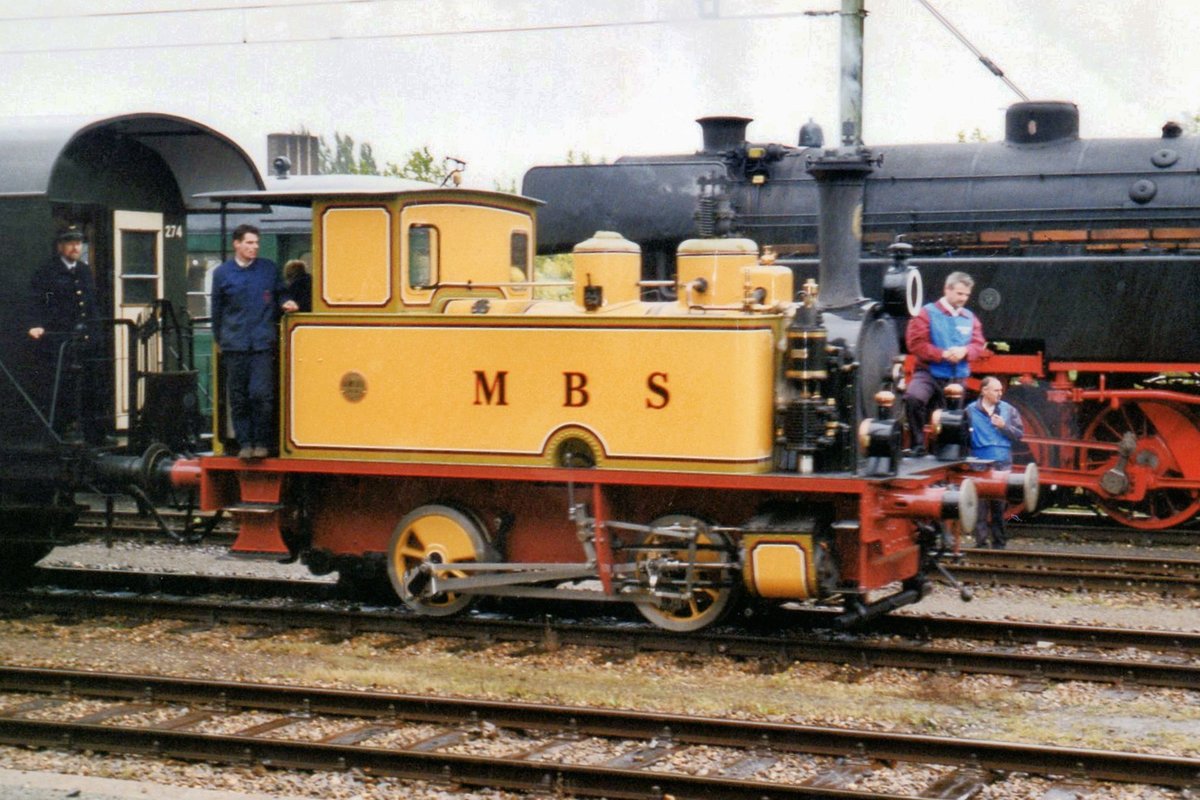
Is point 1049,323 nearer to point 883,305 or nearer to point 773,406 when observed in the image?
point 883,305

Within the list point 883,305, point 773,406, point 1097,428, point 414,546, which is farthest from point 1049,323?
point 414,546

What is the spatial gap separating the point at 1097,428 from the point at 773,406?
6.08m

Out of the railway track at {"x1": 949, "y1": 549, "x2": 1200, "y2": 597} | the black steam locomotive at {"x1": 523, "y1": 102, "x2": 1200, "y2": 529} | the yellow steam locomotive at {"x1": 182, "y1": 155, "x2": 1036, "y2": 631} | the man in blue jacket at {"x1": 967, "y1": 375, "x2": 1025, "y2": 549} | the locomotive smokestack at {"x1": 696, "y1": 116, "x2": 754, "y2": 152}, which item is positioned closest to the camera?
the yellow steam locomotive at {"x1": 182, "y1": 155, "x2": 1036, "y2": 631}

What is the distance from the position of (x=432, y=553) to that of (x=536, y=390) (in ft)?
4.49

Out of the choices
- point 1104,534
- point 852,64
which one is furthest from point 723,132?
point 1104,534

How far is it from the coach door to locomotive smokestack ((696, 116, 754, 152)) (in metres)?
5.48

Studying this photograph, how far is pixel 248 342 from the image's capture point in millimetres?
9461

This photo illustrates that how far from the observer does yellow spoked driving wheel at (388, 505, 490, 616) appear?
933cm

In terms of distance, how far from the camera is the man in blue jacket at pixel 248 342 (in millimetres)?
9461

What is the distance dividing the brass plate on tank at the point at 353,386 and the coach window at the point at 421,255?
661 millimetres

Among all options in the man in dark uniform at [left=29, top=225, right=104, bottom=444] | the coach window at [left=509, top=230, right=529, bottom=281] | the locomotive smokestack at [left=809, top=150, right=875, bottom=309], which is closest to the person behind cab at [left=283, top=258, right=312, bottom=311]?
the coach window at [left=509, top=230, right=529, bottom=281]

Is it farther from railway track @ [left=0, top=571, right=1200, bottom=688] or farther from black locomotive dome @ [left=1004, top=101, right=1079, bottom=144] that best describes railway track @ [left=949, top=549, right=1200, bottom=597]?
black locomotive dome @ [left=1004, top=101, right=1079, bottom=144]

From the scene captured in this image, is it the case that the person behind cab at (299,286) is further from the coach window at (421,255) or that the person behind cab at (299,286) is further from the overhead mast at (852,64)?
the overhead mast at (852,64)

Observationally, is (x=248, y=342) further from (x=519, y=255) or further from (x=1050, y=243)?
(x=1050, y=243)
